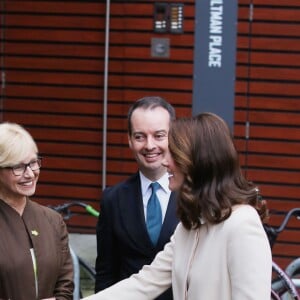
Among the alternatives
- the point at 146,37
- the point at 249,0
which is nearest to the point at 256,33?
the point at 249,0

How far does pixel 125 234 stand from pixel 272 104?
15.9 ft

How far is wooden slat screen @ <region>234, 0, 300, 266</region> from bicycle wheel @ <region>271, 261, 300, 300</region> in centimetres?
280

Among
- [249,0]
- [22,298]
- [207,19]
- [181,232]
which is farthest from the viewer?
[249,0]

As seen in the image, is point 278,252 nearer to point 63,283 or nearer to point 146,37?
point 146,37

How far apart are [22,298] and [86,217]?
493cm

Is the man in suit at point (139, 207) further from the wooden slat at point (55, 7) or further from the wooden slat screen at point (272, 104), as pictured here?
the wooden slat at point (55, 7)

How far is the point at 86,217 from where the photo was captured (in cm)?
852

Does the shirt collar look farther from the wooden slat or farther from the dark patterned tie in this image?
the wooden slat

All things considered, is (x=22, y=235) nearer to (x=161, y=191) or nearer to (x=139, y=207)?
(x=139, y=207)

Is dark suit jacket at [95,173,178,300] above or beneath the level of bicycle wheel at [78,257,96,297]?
above

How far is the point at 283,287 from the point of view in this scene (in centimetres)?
532

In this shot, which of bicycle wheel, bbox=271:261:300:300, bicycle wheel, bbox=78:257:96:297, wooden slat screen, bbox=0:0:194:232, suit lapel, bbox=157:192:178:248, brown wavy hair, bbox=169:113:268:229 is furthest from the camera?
wooden slat screen, bbox=0:0:194:232

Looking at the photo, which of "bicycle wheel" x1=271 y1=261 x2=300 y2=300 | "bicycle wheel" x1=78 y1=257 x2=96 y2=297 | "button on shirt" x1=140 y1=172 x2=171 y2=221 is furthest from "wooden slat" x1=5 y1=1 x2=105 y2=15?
"button on shirt" x1=140 y1=172 x2=171 y2=221

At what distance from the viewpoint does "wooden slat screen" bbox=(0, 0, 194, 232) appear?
8.30 meters
